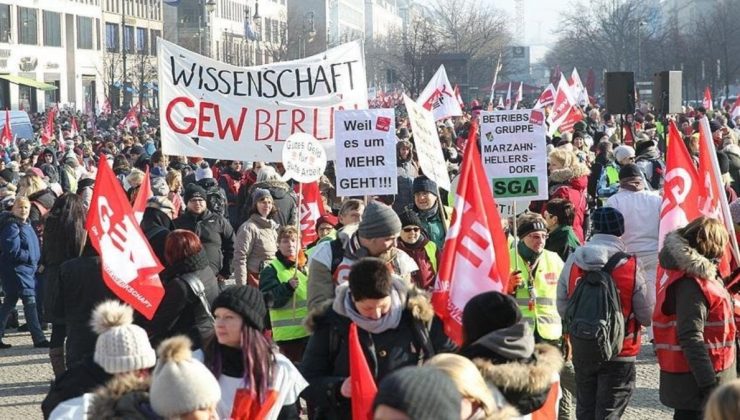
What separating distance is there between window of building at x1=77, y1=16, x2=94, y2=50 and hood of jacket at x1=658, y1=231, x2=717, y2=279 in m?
84.6

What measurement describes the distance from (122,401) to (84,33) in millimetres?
87485

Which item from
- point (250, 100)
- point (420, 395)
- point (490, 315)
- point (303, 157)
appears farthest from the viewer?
point (250, 100)

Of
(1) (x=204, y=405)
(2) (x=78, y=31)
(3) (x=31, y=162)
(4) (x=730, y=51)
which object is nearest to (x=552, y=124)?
(3) (x=31, y=162)

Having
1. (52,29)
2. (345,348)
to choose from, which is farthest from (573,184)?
(52,29)

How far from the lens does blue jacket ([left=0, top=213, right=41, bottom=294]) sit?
12.7 meters

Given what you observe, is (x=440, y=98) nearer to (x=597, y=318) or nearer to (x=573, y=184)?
(x=573, y=184)

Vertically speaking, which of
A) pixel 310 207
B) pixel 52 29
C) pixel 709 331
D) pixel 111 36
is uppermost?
pixel 111 36

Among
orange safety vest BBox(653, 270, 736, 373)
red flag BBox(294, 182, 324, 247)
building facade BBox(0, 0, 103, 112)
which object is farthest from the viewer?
building facade BBox(0, 0, 103, 112)

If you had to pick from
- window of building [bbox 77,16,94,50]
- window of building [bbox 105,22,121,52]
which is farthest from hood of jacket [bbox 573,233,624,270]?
window of building [bbox 105,22,121,52]

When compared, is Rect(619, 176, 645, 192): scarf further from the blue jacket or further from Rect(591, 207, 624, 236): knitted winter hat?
the blue jacket

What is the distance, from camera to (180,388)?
4371 mm

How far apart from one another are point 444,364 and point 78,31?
3436 inches

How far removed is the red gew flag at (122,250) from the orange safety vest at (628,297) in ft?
7.72

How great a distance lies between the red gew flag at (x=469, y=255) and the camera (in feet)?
20.8
